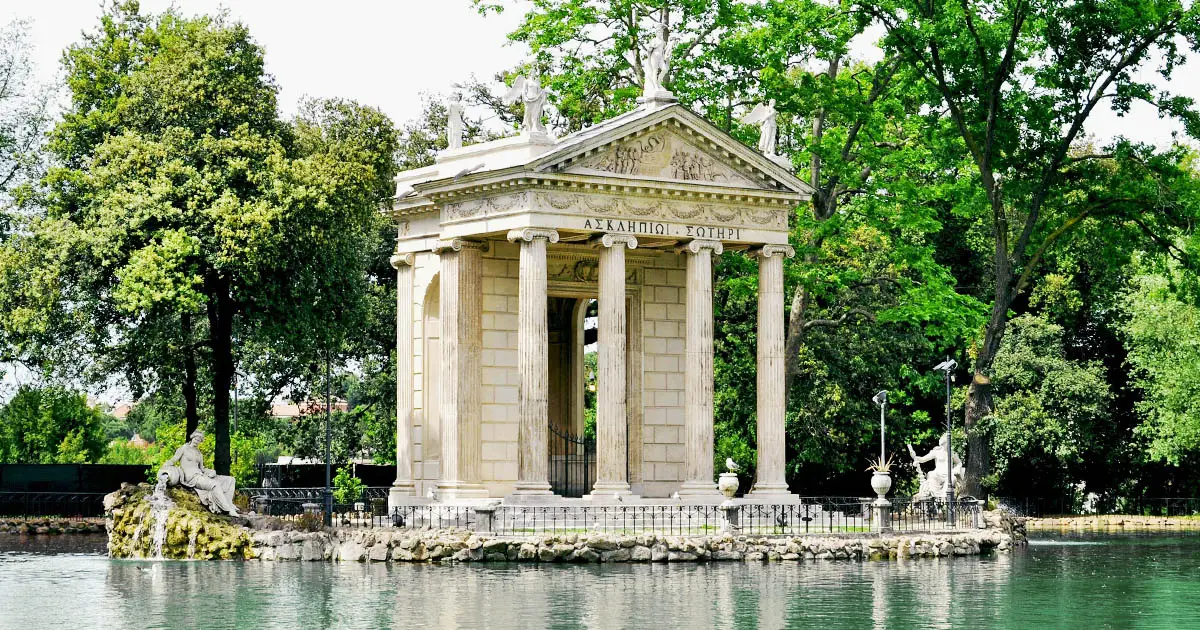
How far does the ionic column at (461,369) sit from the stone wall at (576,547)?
392cm

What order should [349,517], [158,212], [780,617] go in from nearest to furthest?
[780,617]
[349,517]
[158,212]

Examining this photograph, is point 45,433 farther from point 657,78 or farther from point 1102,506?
point 1102,506

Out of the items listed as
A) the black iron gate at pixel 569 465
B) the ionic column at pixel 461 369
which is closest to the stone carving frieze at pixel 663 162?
the ionic column at pixel 461 369

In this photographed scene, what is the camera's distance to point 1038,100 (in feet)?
151

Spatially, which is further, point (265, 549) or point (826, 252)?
point (826, 252)

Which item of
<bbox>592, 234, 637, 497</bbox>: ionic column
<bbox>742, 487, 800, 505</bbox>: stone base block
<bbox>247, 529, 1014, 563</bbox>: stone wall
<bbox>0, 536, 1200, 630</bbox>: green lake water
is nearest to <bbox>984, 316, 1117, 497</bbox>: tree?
<bbox>742, 487, 800, 505</bbox>: stone base block

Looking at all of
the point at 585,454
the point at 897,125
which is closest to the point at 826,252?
the point at 897,125

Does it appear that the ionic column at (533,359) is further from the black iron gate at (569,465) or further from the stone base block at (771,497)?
the black iron gate at (569,465)

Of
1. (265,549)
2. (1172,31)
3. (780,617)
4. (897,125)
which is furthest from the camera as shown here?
(897,125)

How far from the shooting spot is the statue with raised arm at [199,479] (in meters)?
39.4

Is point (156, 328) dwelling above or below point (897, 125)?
below

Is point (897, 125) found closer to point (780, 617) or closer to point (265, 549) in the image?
point (265, 549)

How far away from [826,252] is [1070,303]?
18220mm

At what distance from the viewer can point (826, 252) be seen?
50.9m
